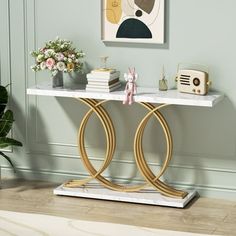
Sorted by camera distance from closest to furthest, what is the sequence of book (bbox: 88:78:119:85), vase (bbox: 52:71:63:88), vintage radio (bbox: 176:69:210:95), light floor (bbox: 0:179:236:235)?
light floor (bbox: 0:179:236:235) < vintage radio (bbox: 176:69:210:95) < book (bbox: 88:78:119:85) < vase (bbox: 52:71:63:88)

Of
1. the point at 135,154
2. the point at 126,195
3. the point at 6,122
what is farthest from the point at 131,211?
the point at 6,122

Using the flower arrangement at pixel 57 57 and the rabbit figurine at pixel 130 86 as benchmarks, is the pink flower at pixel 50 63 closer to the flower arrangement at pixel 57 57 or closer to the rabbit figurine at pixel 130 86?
the flower arrangement at pixel 57 57

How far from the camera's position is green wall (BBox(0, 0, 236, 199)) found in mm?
3602

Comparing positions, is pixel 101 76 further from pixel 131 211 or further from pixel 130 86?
pixel 131 211

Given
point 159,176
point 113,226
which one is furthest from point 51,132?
point 113,226

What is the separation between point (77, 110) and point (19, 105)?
48 cm

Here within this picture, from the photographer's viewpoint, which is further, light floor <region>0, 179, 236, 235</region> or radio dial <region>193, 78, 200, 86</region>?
radio dial <region>193, 78, 200, 86</region>

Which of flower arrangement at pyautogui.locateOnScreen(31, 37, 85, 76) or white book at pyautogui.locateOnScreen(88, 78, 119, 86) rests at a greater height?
flower arrangement at pyautogui.locateOnScreen(31, 37, 85, 76)

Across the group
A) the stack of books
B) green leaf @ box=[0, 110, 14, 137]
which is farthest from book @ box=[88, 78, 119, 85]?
green leaf @ box=[0, 110, 14, 137]

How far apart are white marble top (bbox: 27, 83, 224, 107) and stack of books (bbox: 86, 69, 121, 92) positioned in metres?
0.04

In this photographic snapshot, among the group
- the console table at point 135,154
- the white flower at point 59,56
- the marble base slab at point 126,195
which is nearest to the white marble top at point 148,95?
the console table at point 135,154

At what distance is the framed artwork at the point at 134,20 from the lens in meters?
3.64

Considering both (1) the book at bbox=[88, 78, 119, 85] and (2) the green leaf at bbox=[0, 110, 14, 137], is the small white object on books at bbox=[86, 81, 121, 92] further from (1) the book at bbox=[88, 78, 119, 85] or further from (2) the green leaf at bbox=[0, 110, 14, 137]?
(2) the green leaf at bbox=[0, 110, 14, 137]

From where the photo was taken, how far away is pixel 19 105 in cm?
418
